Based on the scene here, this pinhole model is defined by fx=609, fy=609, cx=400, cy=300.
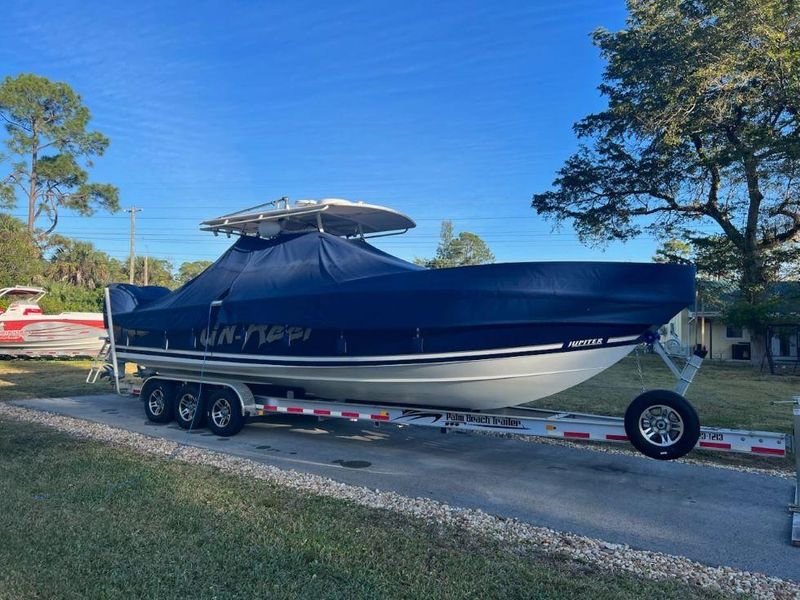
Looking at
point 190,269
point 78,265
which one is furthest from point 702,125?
point 190,269

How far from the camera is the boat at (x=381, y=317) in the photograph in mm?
6074

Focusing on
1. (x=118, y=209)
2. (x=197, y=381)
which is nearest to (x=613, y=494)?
(x=197, y=381)

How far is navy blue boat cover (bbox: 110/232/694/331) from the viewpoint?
5.95 meters

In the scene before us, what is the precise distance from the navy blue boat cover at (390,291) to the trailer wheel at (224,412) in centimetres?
109

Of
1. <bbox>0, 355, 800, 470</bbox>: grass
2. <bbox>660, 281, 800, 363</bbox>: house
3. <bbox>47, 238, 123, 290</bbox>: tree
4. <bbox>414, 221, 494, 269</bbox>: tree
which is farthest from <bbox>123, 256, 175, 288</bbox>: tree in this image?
<bbox>660, 281, 800, 363</bbox>: house

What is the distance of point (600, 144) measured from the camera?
26.8m

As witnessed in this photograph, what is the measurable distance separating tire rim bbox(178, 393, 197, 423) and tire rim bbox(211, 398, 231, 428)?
23.6 inches

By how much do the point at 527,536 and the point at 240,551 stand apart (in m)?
2.23

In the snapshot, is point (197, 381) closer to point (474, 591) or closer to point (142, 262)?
point (474, 591)

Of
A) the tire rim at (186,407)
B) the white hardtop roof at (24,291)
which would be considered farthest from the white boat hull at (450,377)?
the white hardtop roof at (24,291)

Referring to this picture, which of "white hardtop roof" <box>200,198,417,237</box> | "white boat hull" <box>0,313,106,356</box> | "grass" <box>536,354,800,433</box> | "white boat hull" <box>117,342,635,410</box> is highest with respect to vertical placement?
"white hardtop roof" <box>200,198,417,237</box>

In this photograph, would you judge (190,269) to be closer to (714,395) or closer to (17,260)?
(17,260)

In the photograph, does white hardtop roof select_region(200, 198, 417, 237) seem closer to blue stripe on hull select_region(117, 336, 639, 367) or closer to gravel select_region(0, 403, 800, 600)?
blue stripe on hull select_region(117, 336, 639, 367)

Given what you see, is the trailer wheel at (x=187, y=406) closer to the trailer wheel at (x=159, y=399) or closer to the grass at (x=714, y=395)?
the trailer wheel at (x=159, y=399)
